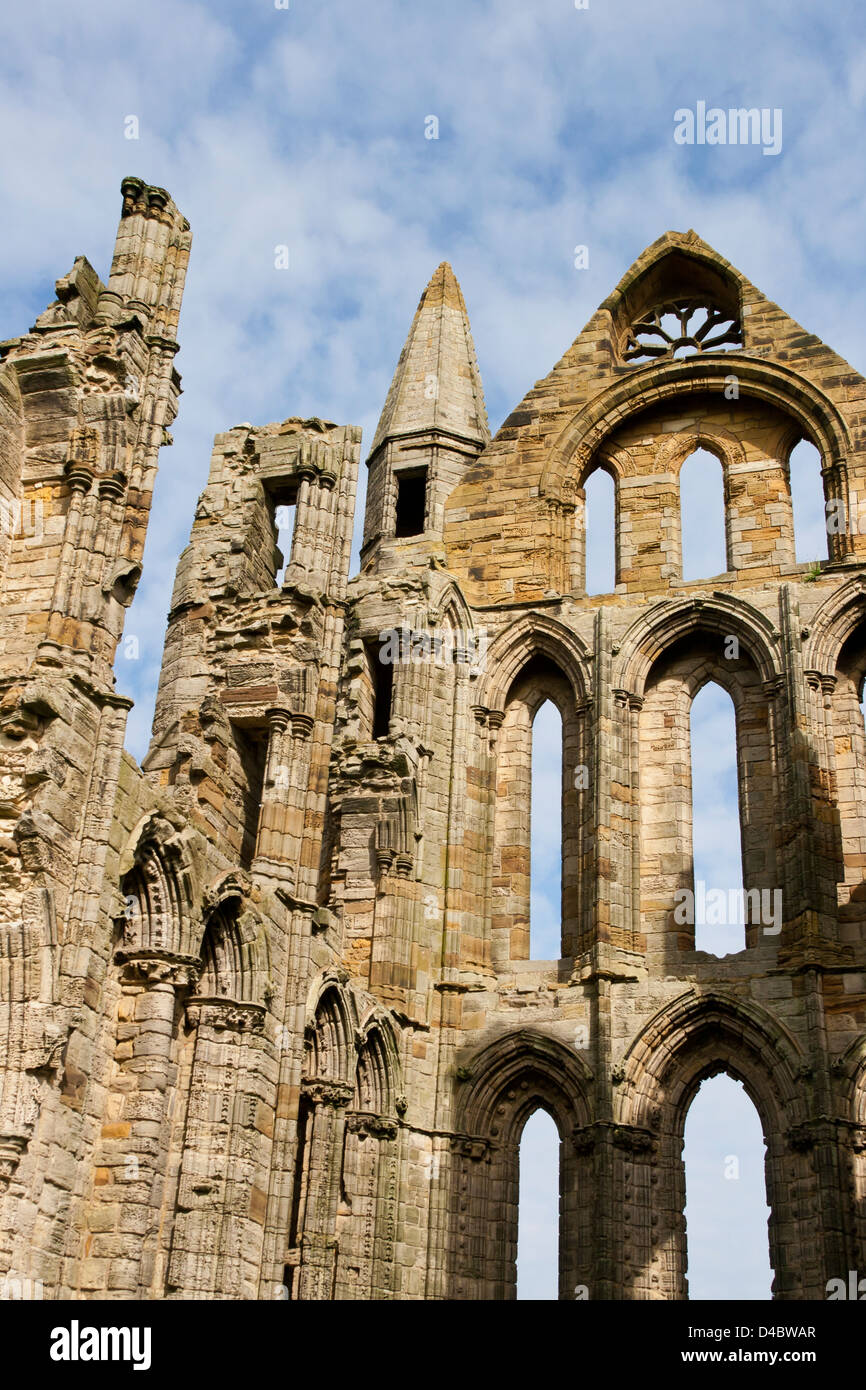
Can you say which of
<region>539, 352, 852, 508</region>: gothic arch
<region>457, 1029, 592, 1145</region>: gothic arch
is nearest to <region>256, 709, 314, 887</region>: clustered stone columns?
→ <region>457, 1029, 592, 1145</region>: gothic arch

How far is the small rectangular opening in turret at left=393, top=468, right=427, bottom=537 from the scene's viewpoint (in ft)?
75.0

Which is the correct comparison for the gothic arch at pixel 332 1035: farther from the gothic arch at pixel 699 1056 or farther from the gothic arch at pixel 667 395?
the gothic arch at pixel 667 395

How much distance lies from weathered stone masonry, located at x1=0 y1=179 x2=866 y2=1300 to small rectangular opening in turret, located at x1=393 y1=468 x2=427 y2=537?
0.35 ft

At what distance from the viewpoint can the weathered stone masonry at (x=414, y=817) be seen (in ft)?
41.1

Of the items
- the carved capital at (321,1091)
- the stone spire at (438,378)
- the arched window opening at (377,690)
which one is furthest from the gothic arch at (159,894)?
the stone spire at (438,378)

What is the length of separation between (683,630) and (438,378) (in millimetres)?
5525

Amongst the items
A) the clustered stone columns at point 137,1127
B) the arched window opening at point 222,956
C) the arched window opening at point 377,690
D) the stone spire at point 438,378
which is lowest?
the clustered stone columns at point 137,1127

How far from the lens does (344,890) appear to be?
18.6m

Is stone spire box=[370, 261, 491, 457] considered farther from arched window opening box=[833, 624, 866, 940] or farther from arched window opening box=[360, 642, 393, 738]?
arched window opening box=[833, 624, 866, 940]

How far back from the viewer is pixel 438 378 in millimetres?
23625

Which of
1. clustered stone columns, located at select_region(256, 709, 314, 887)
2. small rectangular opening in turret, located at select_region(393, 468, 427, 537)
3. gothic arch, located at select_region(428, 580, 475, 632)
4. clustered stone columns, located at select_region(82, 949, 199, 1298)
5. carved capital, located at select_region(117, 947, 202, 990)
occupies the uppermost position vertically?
small rectangular opening in turret, located at select_region(393, 468, 427, 537)

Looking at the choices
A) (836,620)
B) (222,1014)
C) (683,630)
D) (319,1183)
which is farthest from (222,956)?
(836,620)

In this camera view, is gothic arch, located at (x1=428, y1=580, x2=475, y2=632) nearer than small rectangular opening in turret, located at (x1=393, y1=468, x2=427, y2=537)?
Yes
